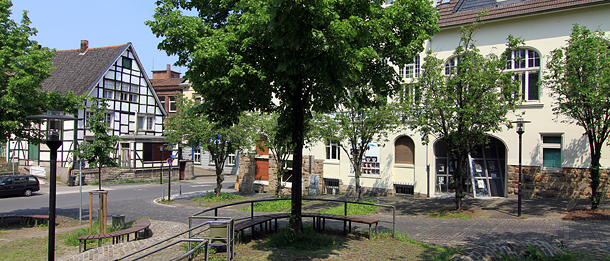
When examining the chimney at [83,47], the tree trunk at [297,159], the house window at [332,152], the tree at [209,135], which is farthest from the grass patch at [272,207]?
the chimney at [83,47]

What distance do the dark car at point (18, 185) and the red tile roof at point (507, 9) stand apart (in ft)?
92.1

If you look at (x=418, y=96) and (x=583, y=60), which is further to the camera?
(x=418, y=96)

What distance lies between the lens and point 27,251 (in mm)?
10836

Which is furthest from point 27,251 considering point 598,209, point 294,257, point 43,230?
point 598,209

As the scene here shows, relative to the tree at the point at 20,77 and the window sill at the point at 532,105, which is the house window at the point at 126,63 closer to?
the tree at the point at 20,77

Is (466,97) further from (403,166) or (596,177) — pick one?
(403,166)

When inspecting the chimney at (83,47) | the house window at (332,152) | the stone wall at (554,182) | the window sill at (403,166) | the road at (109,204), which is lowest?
the road at (109,204)

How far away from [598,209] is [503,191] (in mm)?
5538

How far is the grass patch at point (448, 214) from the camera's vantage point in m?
15.2

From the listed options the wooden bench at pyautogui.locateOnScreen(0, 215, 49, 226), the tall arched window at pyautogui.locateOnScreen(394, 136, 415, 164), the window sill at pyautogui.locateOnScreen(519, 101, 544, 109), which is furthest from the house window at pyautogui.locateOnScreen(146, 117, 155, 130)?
the window sill at pyautogui.locateOnScreen(519, 101, 544, 109)

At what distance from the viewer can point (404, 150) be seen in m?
22.5

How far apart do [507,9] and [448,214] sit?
433 inches

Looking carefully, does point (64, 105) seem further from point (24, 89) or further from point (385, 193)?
point (385, 193)

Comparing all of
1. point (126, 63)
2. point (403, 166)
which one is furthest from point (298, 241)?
point (126, 63)
